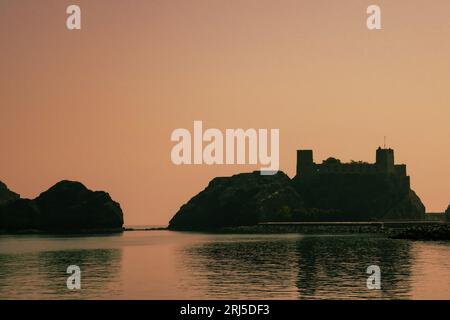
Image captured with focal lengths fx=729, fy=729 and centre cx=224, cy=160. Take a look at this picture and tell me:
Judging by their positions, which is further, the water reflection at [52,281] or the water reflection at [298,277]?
the water reflection at [52,281]

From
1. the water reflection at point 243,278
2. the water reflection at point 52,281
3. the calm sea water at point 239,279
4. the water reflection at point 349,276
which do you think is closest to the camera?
the water reflection at point 349,276

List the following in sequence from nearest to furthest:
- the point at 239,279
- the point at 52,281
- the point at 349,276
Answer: the point at 52,281, the point at 239,279, the point at 349,276

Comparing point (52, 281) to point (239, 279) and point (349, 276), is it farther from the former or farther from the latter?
point (349, 276)

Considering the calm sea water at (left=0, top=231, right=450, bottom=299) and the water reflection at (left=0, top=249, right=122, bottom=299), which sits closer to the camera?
the calm sea water at (left=0, top=231, right=450, bottom=299)


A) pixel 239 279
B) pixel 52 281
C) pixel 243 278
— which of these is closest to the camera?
pixel 52 281

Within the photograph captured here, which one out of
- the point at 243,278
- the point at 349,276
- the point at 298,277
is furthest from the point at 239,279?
the point at 349,276

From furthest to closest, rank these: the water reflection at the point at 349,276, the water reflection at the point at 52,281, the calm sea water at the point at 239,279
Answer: the water reflection at the point at 52,281 → the calm sea water at the point at 239,279 → the water reflection at the point at 349,276

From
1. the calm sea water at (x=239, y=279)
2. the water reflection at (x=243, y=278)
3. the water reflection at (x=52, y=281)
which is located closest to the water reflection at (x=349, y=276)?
the calm sea water at (x=239, y=279)

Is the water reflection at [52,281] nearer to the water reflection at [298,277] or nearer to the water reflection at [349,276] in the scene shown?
the water reflection at [298,277]

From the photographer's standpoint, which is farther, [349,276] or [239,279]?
[349,276]

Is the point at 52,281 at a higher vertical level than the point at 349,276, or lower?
higher

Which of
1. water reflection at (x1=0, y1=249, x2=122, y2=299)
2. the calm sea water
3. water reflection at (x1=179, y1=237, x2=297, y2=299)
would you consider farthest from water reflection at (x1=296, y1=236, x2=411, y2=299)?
water reflection at (x1=0, y1=249, x2=122, y2=299)

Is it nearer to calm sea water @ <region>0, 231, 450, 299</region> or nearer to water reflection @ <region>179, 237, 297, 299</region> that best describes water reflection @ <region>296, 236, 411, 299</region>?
calm sea water @ <region>0, 231, 450, 299</region>
